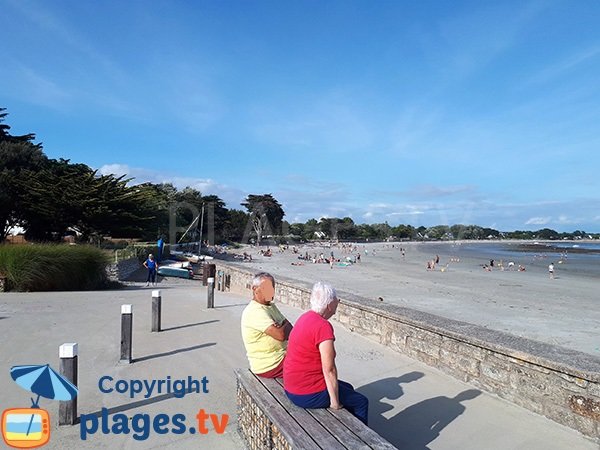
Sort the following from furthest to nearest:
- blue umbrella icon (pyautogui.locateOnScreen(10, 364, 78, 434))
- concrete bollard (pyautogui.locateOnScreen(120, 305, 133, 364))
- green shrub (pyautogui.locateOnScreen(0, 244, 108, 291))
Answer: green shrub (pyautogui.locateOnScreen(0, 244, 108, 291)) < concrete bollard (pyautogui.locateOnScreen(120, 305, 133, 364)) < blue umbrella icon (pyautogui.locateOnScreen(10, 364, 78, 434))

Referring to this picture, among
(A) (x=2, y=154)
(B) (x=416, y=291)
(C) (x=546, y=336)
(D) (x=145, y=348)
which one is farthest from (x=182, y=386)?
(A) (x=2, y=154)

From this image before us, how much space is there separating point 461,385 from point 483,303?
545 inches

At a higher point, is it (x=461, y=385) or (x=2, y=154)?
(x=2, y=154)

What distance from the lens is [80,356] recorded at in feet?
18.1

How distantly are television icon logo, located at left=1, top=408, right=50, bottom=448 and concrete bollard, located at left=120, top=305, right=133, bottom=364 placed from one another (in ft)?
5.18

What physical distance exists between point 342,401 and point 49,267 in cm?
1162

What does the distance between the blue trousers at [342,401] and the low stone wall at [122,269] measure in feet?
53.3

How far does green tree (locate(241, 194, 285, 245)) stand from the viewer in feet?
293

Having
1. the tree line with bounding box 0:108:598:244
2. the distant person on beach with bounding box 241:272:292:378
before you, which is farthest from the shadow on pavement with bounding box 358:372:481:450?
the tree line with bounding box 0:108:598:244

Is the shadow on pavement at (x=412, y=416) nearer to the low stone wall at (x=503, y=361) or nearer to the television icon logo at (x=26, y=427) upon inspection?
the low stone wall at (x=503, y=361)

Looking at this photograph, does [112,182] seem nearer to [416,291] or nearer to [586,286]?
[416,291]

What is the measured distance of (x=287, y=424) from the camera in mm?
2545

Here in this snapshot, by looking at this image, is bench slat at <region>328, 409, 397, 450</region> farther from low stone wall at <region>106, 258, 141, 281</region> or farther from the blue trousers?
low stone wall at <region>106, 258, 141, 281</region>

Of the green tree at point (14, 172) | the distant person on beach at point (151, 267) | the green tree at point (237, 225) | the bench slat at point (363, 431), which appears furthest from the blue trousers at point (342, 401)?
the green tree at point (237, 225)
